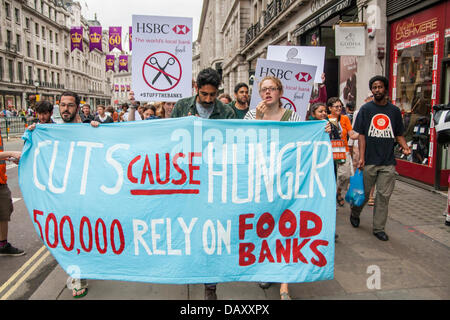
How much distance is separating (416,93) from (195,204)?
6944 millimetres

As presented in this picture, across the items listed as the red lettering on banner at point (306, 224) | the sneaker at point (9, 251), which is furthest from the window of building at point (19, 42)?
the red lettering on banner at point (306, 224)

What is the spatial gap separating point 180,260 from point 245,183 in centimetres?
81

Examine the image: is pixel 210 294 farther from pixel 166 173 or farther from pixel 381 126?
pixel 381 126

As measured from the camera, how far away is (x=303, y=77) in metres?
5.21

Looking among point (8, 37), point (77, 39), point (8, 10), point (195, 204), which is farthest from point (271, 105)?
point (8, 10)

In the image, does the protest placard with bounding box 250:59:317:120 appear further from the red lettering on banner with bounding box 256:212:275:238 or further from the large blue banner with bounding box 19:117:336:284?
the red lettering on banner with bounding box 256:212:275:238

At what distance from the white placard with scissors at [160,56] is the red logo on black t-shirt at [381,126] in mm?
2644

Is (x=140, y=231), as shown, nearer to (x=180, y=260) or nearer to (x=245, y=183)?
(x=180, y=260)

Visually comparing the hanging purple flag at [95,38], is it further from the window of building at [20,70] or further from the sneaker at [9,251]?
the window of building at [20,70]

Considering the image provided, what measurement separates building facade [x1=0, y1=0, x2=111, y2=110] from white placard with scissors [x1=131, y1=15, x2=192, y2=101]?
1455 inches

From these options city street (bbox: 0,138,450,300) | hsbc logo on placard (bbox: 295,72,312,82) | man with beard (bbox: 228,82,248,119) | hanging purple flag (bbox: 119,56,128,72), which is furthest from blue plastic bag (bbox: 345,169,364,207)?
hanging purple flag (bbox: 119,56,128,72)

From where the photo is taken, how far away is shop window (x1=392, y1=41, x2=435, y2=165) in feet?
24.9

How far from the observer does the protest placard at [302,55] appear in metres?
6.20
